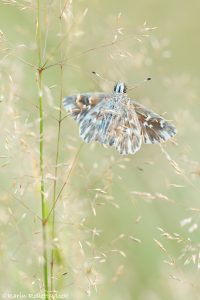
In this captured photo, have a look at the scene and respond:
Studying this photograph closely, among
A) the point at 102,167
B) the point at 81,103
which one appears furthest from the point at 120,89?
the point at 102,167

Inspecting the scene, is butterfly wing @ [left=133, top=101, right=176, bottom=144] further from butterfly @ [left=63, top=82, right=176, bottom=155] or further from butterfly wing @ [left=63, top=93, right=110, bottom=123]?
butterfly wing @ [left=63, top=93, right=110, bottom=123]

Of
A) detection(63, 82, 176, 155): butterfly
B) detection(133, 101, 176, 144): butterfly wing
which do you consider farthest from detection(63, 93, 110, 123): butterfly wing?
detection(133, 101, 176, 144): butterfly wing

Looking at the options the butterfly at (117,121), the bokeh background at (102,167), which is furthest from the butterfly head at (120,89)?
the bokeh background at (102,167)

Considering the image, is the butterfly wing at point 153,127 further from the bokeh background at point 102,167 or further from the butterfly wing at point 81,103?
the butterfly wing at point 81,103

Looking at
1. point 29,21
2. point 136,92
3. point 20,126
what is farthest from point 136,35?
point 29,21

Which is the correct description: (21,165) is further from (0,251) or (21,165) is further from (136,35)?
(136,35)

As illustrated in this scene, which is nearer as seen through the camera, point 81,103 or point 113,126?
point 113,126

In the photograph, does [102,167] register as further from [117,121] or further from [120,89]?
[120,89]

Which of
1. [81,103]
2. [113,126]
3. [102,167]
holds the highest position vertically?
[81,103]
